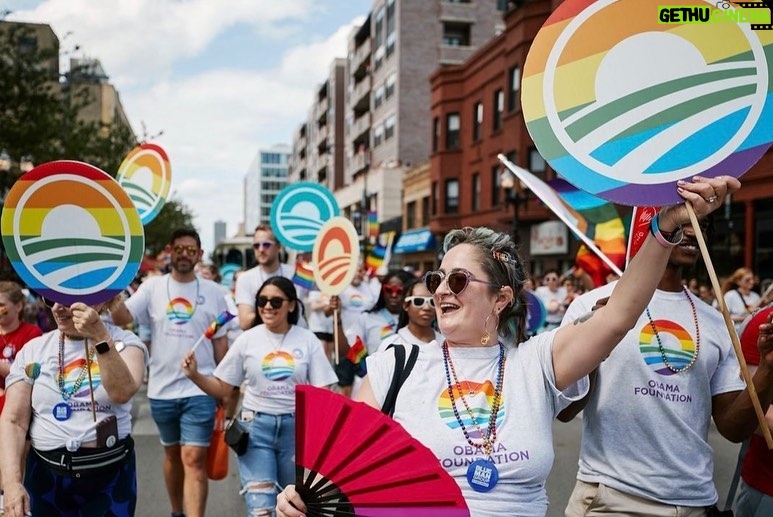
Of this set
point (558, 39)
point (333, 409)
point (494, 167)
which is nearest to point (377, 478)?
point (333, 409)

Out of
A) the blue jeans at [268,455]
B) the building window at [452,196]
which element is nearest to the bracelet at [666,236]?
the blue jeans at [268,455]

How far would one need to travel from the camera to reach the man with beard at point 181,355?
204 inches

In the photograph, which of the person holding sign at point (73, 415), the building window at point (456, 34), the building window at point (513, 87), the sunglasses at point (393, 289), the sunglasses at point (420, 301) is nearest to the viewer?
the person holding sign at point (73, 415)

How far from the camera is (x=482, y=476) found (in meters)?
2.16

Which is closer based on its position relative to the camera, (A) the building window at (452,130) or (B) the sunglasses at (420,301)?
(B) the sunglasses at (420,301)

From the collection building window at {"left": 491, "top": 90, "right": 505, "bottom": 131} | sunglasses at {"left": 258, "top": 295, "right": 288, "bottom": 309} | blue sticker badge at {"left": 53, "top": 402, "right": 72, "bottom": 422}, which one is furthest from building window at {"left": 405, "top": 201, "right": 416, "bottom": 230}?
blue sticker badge at {"left": 53, "top": 402, "right": 72, "bottom": 422}

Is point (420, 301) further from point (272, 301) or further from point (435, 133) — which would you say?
point (435, 133)

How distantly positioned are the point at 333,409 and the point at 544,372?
30.4 inches

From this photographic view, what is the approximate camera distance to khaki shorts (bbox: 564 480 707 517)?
2.74 m

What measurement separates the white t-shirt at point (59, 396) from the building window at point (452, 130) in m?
30.8

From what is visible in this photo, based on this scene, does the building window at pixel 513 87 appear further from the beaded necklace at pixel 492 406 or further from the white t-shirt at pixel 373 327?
the beaded necklace at pixel 492 406

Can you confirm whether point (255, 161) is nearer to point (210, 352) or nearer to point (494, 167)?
point (494, 167)

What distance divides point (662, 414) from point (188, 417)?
3.54 m

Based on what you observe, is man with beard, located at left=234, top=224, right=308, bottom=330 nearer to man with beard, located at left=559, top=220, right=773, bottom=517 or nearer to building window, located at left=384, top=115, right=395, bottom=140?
man with beard, located at left=559, top=220, right=773, bottom=517
